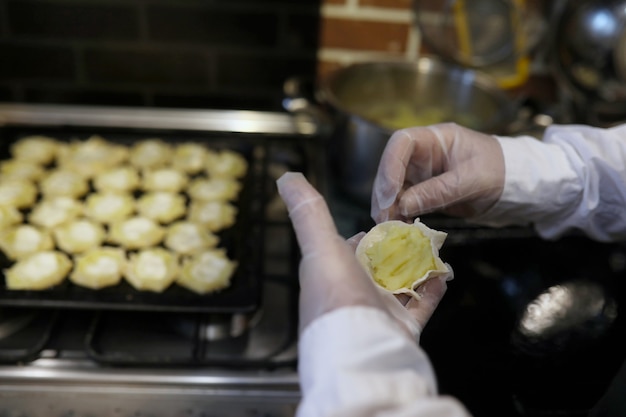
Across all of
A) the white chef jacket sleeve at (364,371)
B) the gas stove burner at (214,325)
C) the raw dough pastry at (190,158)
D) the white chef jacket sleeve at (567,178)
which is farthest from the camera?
the raw dough pastry at (190,158)

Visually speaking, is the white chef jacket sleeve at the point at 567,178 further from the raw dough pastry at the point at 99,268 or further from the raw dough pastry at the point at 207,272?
the raw dough pastry at the point at 99,268

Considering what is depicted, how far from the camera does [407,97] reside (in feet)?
4.29

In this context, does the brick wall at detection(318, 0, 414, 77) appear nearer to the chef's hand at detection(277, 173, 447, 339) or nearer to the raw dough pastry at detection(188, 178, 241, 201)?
the raw dough pastry at detection(188, 178, 241, 201)

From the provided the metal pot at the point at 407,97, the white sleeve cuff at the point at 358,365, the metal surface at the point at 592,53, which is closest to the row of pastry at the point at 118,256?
the metal pot at the point at 407,97

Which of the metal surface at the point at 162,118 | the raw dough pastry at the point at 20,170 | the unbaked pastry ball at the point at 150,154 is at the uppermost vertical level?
the metal surface at the point at 162,118

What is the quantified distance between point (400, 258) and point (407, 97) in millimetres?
760

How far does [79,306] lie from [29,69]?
2.48 ft

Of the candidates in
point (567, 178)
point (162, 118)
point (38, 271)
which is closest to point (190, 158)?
point (162, 118)

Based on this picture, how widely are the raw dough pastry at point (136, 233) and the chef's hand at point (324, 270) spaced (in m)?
0.61

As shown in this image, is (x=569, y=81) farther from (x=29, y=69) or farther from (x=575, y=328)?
(x=29, y=69)

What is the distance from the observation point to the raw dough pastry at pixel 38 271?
0.97m

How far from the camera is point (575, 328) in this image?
72 cm

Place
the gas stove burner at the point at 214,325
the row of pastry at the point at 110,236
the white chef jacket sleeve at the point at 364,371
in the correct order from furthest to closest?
the row of pastry at the point at 110,236
the gas stove burner at the point at 214,325
the white chef jacket sleeve at the point at 364,371

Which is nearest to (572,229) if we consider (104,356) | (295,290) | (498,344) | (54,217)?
(498,344)
